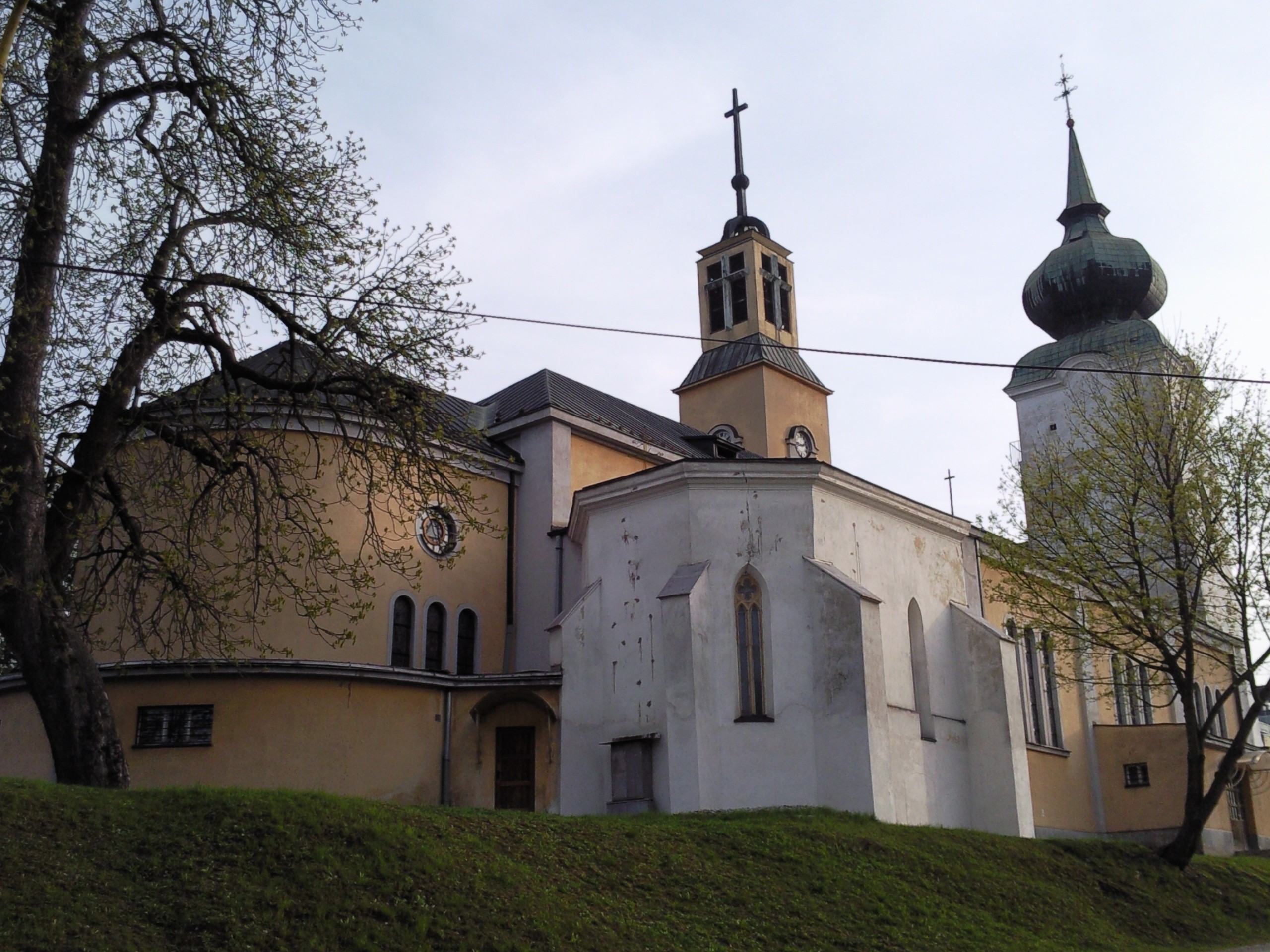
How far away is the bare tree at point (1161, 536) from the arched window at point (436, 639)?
452 inches

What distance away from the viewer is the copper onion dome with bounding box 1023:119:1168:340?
44.2 m

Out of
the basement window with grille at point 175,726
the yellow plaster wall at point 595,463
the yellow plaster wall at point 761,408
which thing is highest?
the yellow plaster wall at point 761,408

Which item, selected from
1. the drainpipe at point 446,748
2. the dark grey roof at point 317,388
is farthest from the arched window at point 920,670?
the dark grey roof at point 317,388

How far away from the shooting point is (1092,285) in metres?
44.2

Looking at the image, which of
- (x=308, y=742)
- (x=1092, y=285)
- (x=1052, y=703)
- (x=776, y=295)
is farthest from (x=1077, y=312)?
(x=308, y=742)

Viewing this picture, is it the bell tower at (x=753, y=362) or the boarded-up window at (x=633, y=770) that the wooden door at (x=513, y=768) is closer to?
the boarded-up window at (x=633, y=770)

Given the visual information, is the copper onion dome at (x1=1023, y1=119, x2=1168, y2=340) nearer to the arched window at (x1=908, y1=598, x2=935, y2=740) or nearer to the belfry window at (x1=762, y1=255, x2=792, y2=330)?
the belfry window at (x1=762, y1=255, x2=792, y2=330)

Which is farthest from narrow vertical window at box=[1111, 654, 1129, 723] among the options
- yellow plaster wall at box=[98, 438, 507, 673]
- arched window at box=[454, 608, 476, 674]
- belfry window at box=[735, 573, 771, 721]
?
arched window at box=[454, 608, 476, 674]

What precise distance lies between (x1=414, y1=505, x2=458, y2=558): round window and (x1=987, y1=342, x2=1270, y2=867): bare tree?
11.2 meters

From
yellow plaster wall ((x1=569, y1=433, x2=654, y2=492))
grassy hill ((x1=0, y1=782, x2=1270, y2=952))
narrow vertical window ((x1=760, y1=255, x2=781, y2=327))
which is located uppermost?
narrow vertical window ((x1=760, y1=255, x2=781, y2=327))

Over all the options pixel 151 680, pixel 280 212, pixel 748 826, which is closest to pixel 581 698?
pixel 748 826

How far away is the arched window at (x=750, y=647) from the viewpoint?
74.4 ft

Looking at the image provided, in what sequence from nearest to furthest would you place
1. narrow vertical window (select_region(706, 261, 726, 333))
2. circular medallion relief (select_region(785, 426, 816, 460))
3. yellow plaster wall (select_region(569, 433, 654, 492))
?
yellow plaster wall (select_region(569, 433, 654, 492))
circular medallion relief (select_region(785, 426, 816, 460))
narrow vertical window (select_region(706, 261, 726, 333))

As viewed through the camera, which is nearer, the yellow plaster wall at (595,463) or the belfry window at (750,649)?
the belfry window at (750,649)
